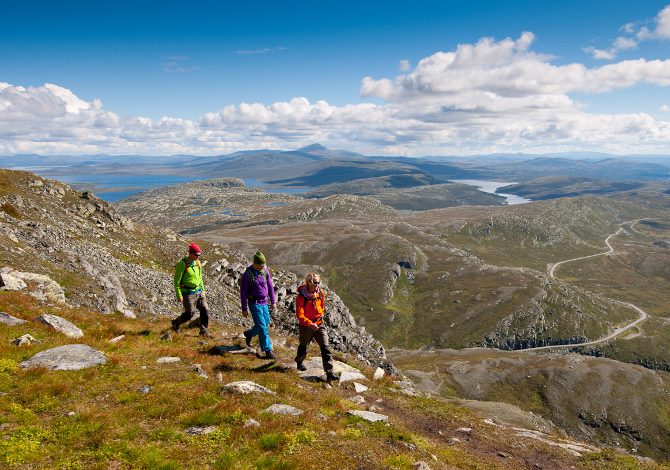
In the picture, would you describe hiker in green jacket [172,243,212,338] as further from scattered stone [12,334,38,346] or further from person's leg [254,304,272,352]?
scattered stone [12,334,38,346]

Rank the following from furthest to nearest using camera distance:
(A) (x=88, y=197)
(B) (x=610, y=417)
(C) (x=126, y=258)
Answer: (B) (x=610, y=417) → (A) (x=88, y=197) → (C) (x=126, y=258)

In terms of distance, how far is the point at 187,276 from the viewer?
73.5ft

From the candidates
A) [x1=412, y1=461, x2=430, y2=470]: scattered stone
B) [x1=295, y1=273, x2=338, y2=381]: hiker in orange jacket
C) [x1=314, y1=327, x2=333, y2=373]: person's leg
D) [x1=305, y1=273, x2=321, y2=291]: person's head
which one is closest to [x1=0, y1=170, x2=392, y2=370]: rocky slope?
[x1=295, y1=273, x2=338, y2=381]: hiker in orange jacket

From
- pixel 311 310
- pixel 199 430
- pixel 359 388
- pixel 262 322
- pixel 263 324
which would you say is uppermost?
pixel 311 310

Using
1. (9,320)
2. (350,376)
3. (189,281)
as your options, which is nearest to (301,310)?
(350,376)

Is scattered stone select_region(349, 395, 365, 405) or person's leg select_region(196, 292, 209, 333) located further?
person's leg select_region(196, 292, 209, 333)

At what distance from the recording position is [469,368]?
486 ft

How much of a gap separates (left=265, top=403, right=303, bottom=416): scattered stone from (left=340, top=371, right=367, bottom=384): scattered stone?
6.05 meters

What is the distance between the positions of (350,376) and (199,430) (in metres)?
10.7

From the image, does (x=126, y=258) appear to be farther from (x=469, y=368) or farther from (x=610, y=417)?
(x=610, y=417)

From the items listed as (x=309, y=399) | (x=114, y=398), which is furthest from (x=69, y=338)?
(x=309, y=399)

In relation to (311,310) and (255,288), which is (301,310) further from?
(255,288)

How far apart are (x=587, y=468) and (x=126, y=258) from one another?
207 feet

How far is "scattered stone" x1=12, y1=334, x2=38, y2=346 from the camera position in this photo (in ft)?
56.6
